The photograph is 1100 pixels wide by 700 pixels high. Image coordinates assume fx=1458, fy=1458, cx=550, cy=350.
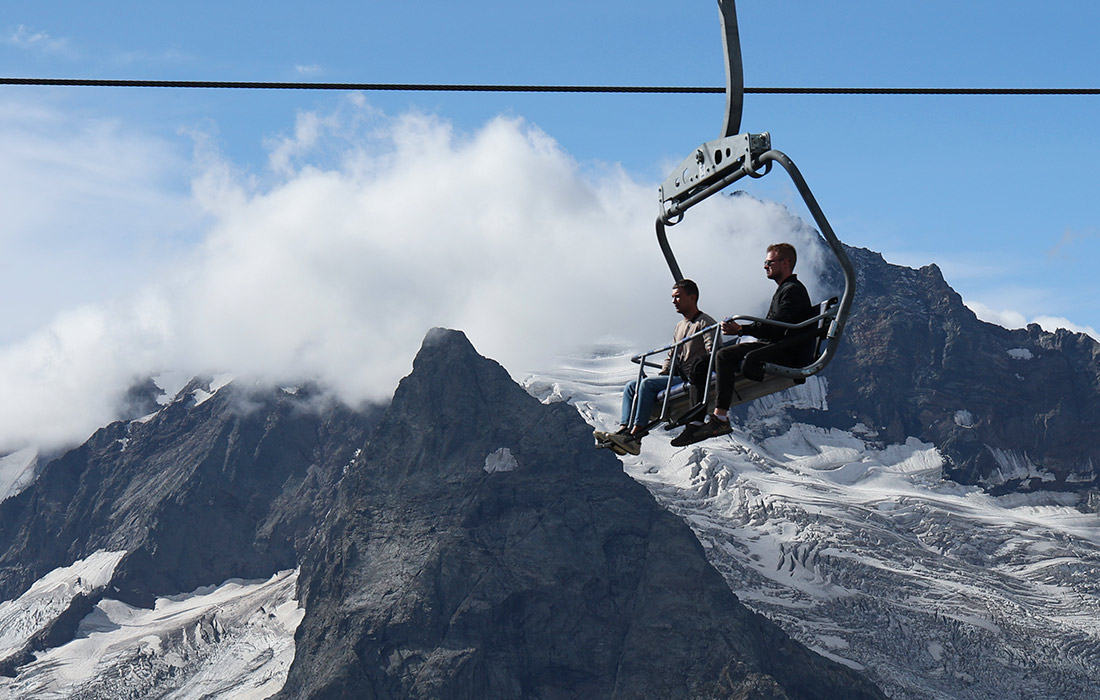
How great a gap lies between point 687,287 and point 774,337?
1494mm

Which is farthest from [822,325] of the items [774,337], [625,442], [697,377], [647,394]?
[625,442]

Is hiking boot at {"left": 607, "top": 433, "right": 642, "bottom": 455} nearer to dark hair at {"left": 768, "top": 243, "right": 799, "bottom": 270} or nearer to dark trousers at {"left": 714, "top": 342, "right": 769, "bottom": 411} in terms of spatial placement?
dark trousers at {"left": 714, "top": 342, "right": 769, "bottom": 411}

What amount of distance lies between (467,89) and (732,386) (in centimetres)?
537

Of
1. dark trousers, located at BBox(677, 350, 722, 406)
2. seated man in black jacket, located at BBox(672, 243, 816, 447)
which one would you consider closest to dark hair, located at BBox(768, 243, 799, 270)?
seated man in black jacket, located at BBox(672, 243, 816, 447)

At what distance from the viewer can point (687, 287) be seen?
2036cm

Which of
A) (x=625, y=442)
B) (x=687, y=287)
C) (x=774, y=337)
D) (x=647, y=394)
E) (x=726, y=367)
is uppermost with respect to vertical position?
(x=687, y=287)

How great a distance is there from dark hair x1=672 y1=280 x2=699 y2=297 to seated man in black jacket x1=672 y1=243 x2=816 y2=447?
38.2 inches

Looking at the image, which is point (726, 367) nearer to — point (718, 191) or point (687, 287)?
point (687, 287)

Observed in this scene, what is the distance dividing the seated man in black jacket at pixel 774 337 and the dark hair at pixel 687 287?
3.18ft

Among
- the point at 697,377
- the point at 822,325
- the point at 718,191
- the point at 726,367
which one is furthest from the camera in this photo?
the point at 697,377

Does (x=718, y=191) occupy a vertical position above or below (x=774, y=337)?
above

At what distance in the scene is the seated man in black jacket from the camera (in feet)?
64.0

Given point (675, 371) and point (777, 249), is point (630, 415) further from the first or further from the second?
point (777, 249)

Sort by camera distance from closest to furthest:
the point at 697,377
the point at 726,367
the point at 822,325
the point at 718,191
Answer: the point at 718,191 < the point at 822,325 < the point at 726,367 < the point at 697,377
